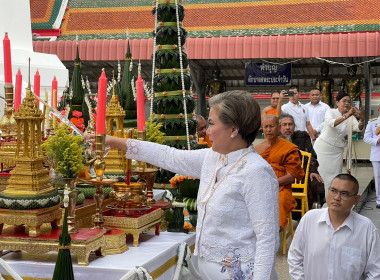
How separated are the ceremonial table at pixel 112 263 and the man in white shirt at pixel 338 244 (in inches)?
30.3

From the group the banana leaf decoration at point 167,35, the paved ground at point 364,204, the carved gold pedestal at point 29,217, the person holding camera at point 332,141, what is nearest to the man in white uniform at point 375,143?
the person holding camera at point 332,141

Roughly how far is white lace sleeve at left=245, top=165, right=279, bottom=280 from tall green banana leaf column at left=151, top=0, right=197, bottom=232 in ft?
6.50

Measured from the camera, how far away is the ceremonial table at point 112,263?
2.10 metres

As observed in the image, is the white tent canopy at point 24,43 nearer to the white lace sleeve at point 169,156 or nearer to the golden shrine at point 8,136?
the golden shrine at point 8,136

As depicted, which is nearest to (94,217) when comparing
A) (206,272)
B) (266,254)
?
(206,272)

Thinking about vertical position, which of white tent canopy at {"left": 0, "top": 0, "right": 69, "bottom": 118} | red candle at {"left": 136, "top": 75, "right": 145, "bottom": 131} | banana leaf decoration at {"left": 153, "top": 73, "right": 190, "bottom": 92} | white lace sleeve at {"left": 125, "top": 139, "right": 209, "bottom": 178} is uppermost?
white tent canopy at {"left": 0, "top": 0, "right": 69, "bottom": 118}

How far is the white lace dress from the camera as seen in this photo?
1962mm

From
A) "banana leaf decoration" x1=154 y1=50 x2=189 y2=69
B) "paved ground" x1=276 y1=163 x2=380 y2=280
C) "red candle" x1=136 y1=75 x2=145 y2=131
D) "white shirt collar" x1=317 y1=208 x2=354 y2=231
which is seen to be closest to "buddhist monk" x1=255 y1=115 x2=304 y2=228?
"paved ground" x1=276 y1=163 x2=380 y2=280

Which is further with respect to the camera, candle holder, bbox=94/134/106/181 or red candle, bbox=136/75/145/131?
red candle, bbox=136/75/145/131

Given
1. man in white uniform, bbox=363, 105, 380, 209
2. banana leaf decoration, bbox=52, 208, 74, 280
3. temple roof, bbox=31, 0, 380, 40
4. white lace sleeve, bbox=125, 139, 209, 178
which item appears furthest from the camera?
temple roof, bbox=31, 0, 380, 40

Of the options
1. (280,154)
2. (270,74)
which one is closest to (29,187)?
(280,154)

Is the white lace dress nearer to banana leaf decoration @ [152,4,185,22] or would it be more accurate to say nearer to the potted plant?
the potted plant

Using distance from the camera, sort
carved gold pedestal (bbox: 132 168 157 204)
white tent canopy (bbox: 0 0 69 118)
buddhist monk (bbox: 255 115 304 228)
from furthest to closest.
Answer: white tent canopy (bbox: 0 0 69 118) → buddhist monk (bbox: 255 115 304 228) → carved gold pedestal (bbox: 132 168 157 204)

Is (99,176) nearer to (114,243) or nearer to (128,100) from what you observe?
(114,243)
